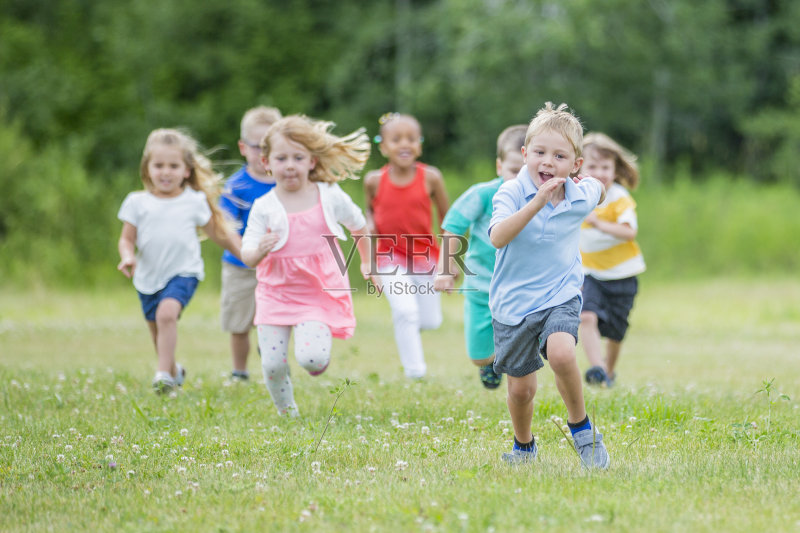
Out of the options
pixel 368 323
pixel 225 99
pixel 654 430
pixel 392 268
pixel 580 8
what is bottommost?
pixel 368 323

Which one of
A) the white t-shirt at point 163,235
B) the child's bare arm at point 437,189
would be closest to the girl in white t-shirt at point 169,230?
the white t-shirt at point 163,235

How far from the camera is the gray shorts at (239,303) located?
8.80m

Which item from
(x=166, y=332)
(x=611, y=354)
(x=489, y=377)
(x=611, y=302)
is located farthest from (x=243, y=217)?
(x=611, y=354)

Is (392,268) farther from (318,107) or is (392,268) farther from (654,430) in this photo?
(318,107)

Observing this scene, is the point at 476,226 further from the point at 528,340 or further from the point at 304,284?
the point at 528,340

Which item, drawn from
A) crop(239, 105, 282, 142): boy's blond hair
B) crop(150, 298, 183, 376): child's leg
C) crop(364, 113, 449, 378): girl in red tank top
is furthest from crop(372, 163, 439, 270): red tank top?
crop(150, 298, 183, 376): child's leg

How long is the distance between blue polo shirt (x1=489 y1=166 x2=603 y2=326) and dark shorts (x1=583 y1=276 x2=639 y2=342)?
3430 millimetres

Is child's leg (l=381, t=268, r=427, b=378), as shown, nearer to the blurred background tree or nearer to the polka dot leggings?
the polka dot leggings

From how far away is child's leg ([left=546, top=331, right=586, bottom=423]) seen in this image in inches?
190

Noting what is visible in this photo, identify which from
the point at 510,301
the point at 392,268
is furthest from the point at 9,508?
the point at 392,268

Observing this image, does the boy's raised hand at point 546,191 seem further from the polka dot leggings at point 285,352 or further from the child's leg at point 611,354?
the child's leg at point 611,354

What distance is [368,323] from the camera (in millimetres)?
15336

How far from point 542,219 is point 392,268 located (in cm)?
370

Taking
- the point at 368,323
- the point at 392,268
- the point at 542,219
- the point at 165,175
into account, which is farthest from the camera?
the point at 368,323
